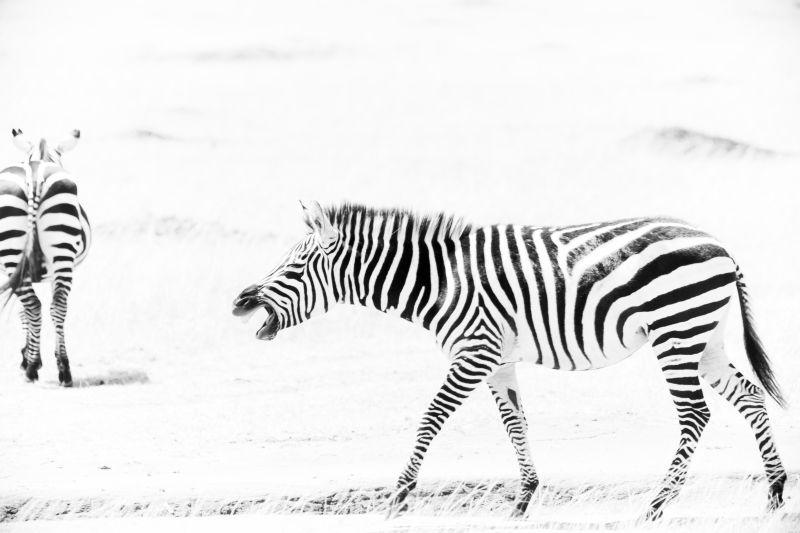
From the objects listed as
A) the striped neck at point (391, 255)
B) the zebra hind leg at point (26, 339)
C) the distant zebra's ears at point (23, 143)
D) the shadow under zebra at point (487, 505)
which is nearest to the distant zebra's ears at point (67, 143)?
the distant zebra's ears at point (23, 143)

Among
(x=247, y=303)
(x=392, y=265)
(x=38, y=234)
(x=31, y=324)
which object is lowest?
(x=31, y=324)

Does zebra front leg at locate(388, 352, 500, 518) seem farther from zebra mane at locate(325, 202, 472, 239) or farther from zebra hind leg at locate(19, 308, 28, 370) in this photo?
zebra hind leg at locate(19, 308, 28, 370)

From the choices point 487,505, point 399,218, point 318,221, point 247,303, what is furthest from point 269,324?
point 487,505

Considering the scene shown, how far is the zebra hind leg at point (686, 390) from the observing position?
18.6 ft

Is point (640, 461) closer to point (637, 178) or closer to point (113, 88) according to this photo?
point (637, 178)

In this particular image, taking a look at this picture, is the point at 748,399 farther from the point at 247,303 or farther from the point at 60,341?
the point at 60,341

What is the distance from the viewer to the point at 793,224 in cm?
1162

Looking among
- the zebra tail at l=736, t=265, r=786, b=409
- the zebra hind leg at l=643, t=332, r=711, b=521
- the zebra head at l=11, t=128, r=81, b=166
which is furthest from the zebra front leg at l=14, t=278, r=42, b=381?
the zebra tail at l=736, t=265, r=786, b=409

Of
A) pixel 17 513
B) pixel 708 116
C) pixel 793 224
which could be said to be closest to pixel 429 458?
pixel 17 513

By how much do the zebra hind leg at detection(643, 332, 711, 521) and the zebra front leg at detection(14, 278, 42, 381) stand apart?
219 inches

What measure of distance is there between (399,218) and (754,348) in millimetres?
2366

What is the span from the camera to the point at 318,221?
6.00m

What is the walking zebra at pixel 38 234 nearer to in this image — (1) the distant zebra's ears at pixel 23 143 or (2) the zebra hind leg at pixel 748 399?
(1) the distant zebra's ears at pixel 23 143

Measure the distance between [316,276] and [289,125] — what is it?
7312 millimetres
